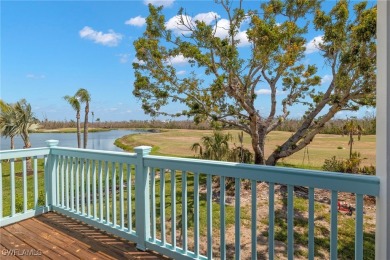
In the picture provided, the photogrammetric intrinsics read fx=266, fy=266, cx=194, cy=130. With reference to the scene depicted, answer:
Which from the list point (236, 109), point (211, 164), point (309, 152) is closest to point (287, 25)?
point (236, 109)

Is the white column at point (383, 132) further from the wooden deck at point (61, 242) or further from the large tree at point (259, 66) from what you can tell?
the large tree at point (259, 66)

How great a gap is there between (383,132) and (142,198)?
1.96 m

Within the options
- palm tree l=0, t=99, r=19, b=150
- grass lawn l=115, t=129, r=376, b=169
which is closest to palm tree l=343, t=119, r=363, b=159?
grass lawn l=115, t=129, r=376, b=169

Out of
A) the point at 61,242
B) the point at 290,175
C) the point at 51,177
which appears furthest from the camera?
the point at 51,177

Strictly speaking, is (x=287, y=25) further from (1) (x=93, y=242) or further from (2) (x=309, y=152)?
(2) (x=309, y=152)

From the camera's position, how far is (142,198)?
2498 mm

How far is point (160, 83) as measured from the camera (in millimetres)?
6113

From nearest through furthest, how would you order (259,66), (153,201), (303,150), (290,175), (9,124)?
(290,175), (153,201), (259,66), (303,150), (9,124)

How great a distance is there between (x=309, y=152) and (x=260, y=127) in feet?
14.7

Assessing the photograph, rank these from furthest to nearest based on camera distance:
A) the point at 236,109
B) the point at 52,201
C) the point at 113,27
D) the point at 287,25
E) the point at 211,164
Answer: the point at 113,27 < the point at 236,109 < the point at 287,25 < the point at 52,201 < the point at 211,164

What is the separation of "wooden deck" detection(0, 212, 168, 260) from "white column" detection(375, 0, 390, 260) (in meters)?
1.74

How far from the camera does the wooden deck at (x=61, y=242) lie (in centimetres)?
240

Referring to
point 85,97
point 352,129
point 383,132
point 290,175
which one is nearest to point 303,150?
point 352,129

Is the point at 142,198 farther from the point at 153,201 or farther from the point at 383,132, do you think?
the point at 383,132
